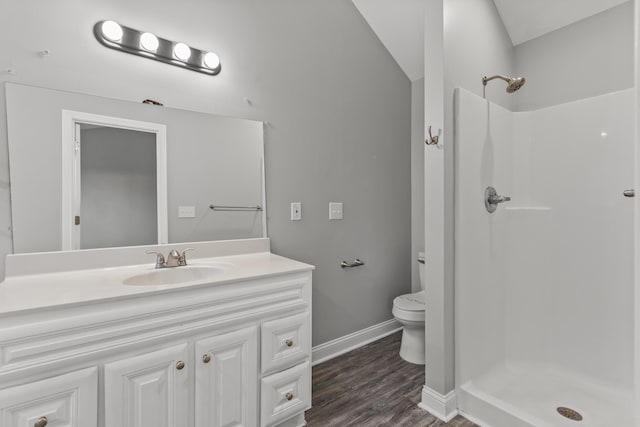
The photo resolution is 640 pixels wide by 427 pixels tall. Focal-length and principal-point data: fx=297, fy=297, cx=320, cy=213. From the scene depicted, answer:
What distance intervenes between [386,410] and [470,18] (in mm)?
2296

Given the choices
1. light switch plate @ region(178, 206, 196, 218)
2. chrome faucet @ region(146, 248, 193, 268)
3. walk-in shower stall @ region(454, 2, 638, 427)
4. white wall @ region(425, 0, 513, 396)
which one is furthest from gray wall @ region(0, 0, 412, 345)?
walk-in shower stall @ region(454, 2, 638, 427)

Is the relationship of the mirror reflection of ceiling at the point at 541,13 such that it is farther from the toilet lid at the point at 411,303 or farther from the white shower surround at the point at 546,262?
the toilet lid at the point at 411,303

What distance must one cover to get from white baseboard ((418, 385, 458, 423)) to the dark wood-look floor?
3 cm

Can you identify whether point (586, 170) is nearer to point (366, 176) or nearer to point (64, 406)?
point (366, 176)

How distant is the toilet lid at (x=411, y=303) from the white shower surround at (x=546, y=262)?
0.45 m

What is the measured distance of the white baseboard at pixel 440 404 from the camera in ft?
5.11

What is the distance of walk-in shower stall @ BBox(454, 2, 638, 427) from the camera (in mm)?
1612

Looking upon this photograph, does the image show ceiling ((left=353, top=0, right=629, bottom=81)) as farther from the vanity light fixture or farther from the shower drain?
the shower drain

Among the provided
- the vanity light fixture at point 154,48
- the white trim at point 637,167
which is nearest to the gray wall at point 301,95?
the vanity light fixture at point 154,48

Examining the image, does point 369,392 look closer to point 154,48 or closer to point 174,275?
point 174,275

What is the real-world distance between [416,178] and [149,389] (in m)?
2.47

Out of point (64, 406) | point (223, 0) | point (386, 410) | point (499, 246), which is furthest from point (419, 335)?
point (223, 0)

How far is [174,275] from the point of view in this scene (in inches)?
56.8

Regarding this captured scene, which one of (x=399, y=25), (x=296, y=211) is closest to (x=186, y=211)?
(x=296, y=211)
